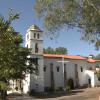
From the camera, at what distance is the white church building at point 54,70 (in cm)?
6577

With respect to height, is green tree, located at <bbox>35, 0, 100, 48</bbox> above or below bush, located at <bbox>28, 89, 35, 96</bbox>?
above

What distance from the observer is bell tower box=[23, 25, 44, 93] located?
64.9 m

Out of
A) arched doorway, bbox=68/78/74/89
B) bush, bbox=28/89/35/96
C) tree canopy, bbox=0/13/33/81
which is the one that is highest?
tree canopy, bbox=0/13/33/81

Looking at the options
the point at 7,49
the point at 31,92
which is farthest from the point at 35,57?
the point at 7,49

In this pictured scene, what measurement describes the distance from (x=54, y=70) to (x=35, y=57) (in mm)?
8179

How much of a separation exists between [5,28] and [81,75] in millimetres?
60599

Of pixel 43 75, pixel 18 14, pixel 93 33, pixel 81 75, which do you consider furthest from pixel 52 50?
pixel 18 14

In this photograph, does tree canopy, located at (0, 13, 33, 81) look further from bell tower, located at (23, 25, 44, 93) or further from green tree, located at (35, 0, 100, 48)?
bell tower, located at (23, 25, 44, 93)

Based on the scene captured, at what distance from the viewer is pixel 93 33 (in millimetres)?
35719

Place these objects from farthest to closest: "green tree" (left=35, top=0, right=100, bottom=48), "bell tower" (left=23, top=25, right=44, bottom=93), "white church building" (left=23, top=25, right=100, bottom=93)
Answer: "white church building" (left=23, top=25, right=100, bottom=93) < "bell tower" (left=23, top=25, right=44, bottom=93) < "green tree" (left=35, top=0, right=100, bottom=48)

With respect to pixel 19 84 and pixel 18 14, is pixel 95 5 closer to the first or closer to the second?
pixel 18 14

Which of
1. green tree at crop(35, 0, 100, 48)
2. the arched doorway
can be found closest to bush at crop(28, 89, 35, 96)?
the arched doorway

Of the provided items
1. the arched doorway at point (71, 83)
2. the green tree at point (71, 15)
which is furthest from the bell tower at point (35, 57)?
the green tree at point (71, 15)

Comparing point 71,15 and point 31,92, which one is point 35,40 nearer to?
point 31,92
